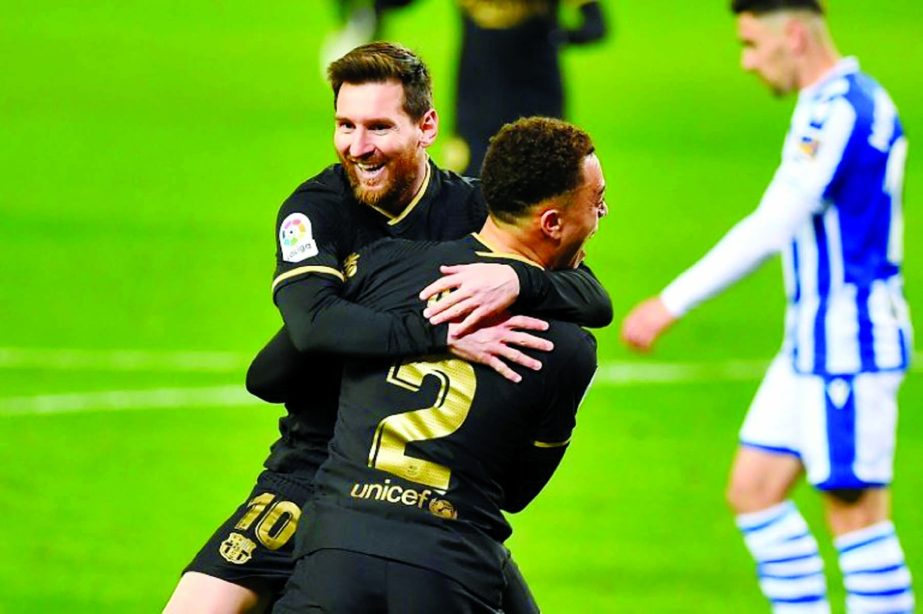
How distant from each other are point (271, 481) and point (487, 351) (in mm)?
1144

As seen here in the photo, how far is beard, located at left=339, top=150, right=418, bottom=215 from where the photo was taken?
5.00 metres

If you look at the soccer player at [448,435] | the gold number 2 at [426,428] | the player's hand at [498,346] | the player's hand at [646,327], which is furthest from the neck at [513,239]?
the player's hand at [646,327]

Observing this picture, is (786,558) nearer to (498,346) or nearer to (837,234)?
(837,234)

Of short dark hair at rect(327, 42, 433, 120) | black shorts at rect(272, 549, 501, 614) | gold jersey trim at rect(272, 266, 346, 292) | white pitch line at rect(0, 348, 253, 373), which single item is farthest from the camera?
white pitch line at rect(0, 348, 253, 373)

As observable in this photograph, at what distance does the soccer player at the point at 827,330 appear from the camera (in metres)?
6.30

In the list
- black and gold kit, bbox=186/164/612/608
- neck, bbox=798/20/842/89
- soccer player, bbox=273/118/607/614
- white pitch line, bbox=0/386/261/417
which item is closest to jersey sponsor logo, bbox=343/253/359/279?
black and gold kit, bbox=186/164/612/608

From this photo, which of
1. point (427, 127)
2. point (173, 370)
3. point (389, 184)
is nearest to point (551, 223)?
point (389, 184)

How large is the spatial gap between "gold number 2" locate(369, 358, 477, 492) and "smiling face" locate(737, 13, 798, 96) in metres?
2.51

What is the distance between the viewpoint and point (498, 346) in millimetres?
4414

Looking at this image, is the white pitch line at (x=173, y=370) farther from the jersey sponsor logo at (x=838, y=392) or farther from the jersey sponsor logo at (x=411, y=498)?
Result: the jersey sponsor logo at (x=411, y=498)

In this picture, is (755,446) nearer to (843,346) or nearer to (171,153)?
(843,346)

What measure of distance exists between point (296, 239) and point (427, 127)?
21.8 inches

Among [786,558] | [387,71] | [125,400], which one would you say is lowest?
[125,400]

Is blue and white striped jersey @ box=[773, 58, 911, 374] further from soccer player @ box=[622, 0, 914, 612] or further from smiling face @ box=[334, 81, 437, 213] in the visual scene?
smiling face @ box=[334, 81, 437, 213]
